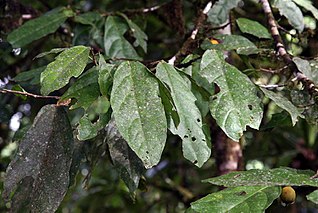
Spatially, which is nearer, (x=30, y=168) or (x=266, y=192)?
(x=266, y=192)

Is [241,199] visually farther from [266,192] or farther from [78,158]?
[78,158]

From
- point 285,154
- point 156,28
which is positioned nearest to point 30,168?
point 156,28

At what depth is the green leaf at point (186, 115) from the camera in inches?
32.1

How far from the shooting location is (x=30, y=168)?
84cm

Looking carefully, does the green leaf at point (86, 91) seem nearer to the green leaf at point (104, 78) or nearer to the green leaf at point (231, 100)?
the green leaf at point (104, 78)

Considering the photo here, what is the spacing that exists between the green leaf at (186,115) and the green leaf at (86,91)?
0.31 feet

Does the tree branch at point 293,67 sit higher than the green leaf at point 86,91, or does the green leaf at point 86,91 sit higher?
the tree branch at point 293,67

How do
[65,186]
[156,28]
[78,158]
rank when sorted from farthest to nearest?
[156,28], [78,158], [65,186]

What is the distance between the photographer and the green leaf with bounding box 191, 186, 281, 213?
0.70 metres

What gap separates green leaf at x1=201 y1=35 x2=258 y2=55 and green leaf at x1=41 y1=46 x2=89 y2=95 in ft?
0.95

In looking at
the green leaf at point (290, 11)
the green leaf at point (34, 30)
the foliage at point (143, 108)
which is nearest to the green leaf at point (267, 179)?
the foliage at point (143, 108)

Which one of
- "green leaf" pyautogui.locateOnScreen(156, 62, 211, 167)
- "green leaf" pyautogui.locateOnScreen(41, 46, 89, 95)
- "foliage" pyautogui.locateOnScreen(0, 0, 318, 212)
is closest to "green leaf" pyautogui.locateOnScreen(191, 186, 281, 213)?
"foliage" pyautogui.locateOnScreen(0, 0, 318, 212)

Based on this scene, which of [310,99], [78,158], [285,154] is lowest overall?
[285,154]

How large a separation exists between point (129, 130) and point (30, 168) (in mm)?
184
